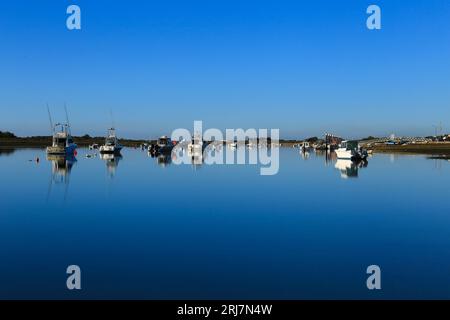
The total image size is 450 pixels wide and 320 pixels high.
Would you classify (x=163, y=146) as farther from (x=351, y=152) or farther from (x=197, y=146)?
(x=351, y=152)

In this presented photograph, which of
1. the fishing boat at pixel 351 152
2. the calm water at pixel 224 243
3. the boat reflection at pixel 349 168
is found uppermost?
the fishing boat at pixel 351 152

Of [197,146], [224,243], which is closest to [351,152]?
[197,146]

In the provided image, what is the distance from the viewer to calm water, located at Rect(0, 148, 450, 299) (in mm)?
14758

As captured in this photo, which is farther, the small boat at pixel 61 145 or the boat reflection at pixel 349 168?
the small boat at pixel 61 145

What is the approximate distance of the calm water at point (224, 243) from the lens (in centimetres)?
1476

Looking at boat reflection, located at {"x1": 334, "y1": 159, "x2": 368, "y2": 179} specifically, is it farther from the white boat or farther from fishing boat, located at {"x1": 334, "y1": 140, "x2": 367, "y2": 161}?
the white boat

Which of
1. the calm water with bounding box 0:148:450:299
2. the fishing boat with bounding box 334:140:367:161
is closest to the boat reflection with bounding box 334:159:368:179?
the fishing boat with bounding box 334:140:367:161

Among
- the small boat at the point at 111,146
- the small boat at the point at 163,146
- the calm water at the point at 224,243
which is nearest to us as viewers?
the calm water at the point at 224,243

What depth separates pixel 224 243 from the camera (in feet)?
68.2

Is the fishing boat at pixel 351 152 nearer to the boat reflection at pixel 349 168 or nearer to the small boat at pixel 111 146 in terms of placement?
the boat reflection at pixel 349 168

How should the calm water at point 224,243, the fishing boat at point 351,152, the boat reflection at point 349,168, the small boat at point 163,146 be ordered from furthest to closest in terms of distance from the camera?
the small boat at point 163,146, the fishing boat at point 351,152, the boat reflection at point 349,168, the calm water at point 224,243

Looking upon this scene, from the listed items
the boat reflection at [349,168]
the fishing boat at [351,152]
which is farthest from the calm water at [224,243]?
the fishing boat at [351,152]

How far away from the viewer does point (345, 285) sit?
15.0m

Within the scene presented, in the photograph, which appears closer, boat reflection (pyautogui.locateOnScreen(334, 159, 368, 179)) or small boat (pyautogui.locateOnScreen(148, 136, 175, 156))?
boat reflection (pyautogui.locateOnScreen(334, 159, 368, 179))
